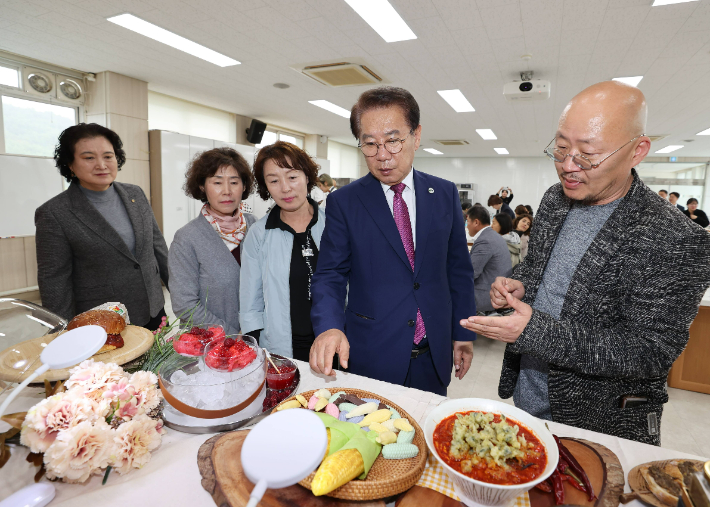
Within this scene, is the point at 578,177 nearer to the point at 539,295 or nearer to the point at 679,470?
the point at 539,295

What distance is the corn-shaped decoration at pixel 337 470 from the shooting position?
69 cm

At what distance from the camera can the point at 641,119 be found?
43.8 inches

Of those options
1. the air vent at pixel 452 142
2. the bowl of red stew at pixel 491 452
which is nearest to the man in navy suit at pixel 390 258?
the bowl of red stew at pixel 491 452

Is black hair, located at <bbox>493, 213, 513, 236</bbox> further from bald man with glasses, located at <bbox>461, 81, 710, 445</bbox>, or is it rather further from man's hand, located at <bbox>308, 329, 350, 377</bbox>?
man's hand, located at <bbox>308, 329, 350, 377</bbox>

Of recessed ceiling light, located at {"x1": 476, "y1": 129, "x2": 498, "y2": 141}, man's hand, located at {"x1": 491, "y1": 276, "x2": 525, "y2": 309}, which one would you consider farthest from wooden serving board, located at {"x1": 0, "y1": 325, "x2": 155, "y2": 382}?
recessed ceiling light, located at {"x1": 476, "y1": 129, "x2": 498, "y2": 141}

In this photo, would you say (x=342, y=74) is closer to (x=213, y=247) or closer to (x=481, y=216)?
(x=481, y=216)

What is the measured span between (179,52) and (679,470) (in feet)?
19.3

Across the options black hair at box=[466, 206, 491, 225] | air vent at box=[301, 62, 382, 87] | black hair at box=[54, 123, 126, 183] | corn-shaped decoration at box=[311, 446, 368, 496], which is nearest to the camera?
corn-shaped decoration at box=[311, 446, 368, 496]

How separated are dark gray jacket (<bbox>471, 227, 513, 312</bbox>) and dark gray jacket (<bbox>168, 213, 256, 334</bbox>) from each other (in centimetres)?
257

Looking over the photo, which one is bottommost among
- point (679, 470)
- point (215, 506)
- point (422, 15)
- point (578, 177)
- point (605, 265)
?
point (215, 506)

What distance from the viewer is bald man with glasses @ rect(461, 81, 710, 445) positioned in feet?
3.44

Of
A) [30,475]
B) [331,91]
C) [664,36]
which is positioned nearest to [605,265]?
[30,475]

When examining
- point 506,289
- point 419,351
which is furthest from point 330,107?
point 506,289

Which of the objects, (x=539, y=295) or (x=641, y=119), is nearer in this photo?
(x=641, y=119)
